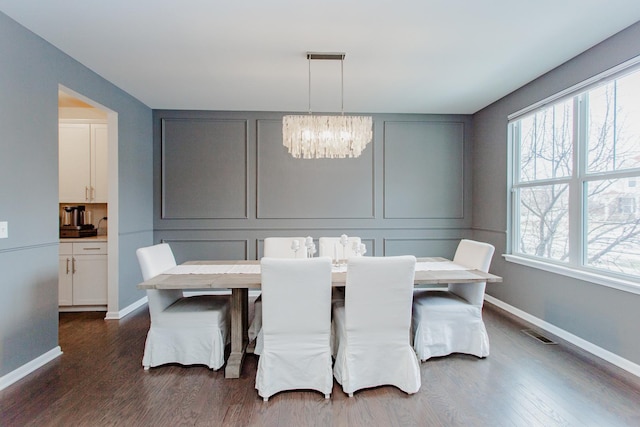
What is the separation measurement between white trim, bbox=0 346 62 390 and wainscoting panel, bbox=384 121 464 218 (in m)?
3.78

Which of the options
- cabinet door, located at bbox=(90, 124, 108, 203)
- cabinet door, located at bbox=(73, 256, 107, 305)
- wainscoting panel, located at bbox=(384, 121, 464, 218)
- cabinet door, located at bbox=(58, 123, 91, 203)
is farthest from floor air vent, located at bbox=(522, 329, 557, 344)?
cabinet door, located at bbox=(58, 123, 91, 203)

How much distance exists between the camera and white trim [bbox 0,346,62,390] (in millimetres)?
2225

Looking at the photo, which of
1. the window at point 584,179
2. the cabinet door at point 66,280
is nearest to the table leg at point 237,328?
the cabinet door at point 66,280

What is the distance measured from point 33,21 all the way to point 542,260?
475 centimetres

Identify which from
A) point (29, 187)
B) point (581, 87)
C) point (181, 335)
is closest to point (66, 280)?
point (29, 187)

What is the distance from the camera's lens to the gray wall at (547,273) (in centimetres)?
245

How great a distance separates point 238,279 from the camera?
7.68 feet

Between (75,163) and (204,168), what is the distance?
1.41 metres

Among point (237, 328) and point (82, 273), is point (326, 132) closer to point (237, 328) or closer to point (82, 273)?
point (237, 328)

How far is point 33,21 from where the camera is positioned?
2.32 m

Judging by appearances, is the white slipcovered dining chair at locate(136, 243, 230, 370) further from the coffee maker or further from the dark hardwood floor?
the coffee maker

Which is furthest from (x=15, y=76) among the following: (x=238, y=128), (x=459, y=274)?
(x=459, y=274)

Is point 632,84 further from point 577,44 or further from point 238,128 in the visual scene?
point 238,128

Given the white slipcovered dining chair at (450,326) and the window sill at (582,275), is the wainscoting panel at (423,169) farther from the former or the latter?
the white slipcovered dining chair at (450,326)
